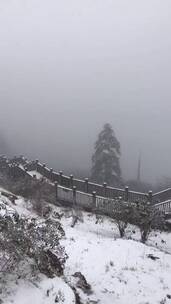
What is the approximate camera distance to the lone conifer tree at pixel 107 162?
145 ft

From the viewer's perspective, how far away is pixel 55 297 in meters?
9.16

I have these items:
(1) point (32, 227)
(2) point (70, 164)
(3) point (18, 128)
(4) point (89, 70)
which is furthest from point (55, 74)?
(1) point (32, 227)

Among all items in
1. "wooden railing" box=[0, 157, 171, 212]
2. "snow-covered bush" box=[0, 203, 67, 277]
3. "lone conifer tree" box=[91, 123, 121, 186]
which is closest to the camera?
"snow-covered bush" box=[0, 203, 67, 277]

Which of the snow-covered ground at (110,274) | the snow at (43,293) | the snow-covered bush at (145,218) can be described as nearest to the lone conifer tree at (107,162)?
the snow-covered bush at (145,218)

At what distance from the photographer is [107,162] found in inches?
1766

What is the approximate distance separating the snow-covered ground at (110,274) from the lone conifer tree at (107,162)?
27.7 m

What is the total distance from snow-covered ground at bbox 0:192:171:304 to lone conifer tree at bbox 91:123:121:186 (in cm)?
2773

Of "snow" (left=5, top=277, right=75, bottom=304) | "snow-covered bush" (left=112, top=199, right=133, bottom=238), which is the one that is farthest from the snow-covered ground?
"snow-covered bush" (left=112, top=199, right=133, bottom=238)

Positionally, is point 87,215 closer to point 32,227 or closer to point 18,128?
point 32,227

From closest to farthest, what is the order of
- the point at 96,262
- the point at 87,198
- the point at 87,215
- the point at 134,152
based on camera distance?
the point at 96,262
the point at 87,215
the point at 87,198
the point at 134,152

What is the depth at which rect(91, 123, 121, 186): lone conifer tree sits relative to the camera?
145 ft

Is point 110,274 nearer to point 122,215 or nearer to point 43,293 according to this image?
point 43,293

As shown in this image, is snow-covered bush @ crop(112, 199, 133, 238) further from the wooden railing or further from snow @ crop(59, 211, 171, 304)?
snow @ crop(59, 211, 171, 304)

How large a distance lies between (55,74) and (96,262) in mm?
173300
